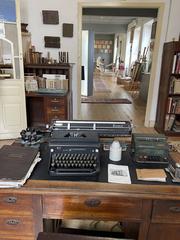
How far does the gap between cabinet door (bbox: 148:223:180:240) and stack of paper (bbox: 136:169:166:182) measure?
0.73ft

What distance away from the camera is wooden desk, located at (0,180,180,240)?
39.7 inches

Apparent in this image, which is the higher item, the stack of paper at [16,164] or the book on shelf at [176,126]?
the stack of paper at [16,164]

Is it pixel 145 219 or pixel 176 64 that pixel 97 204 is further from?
pixel 176 64

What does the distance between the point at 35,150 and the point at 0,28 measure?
2435mm

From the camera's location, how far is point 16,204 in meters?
1.08

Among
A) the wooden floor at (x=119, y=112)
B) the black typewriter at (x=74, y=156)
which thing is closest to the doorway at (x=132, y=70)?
the wooden floor at (x=119, y=112)

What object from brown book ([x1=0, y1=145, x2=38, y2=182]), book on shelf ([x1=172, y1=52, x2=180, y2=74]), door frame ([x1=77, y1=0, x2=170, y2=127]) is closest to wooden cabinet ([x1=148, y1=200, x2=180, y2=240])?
brown book ([x1=0, y1=145, x2=38, y2=182])

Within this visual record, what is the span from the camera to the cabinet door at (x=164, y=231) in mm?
1078

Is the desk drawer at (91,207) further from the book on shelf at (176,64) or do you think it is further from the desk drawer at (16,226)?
the book on shelf at (176,64)

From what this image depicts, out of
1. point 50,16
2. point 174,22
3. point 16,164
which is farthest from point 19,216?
point 174,22

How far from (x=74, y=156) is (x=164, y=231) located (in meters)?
0.59

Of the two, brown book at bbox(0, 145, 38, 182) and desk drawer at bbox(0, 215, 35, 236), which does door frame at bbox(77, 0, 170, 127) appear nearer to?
brown book at bbox(0, 145, 38, 182)

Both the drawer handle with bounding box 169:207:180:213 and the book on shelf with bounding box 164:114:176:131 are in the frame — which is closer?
the drawer handle with bounding box 169:207:180:213

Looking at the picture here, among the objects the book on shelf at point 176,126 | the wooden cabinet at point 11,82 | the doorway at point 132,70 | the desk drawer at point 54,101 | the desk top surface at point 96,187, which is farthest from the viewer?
the doorway at point 132,70
